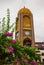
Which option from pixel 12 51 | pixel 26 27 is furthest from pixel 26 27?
pixel 12 51

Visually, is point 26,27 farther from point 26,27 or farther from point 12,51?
point 12,51

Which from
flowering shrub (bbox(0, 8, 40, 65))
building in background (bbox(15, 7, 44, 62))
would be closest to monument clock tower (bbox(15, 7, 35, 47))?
building in background (bbox(15, 7, 44, 62))

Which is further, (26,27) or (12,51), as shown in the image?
(26,27)

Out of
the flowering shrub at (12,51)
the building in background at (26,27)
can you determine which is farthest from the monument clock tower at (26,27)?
the flowering shrub at (12,51)

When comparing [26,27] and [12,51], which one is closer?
[12,51]

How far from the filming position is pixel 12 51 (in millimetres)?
2949

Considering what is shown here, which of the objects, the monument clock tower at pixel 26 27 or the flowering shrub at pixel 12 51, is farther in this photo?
the monument clock tower at pixel 26 27

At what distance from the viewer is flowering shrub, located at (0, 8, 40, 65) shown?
2915 mm

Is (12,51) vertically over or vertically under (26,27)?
over

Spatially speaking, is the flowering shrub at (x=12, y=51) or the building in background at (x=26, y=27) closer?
the flowering shrub at (x=12, y=51)

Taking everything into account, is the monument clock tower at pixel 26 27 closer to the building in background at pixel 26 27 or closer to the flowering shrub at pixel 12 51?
the building in background at pixel 26 27

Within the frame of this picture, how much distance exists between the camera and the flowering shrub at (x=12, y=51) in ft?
9.56

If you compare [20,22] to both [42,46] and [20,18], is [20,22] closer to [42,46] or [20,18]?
[20,18]

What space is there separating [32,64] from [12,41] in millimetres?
422
